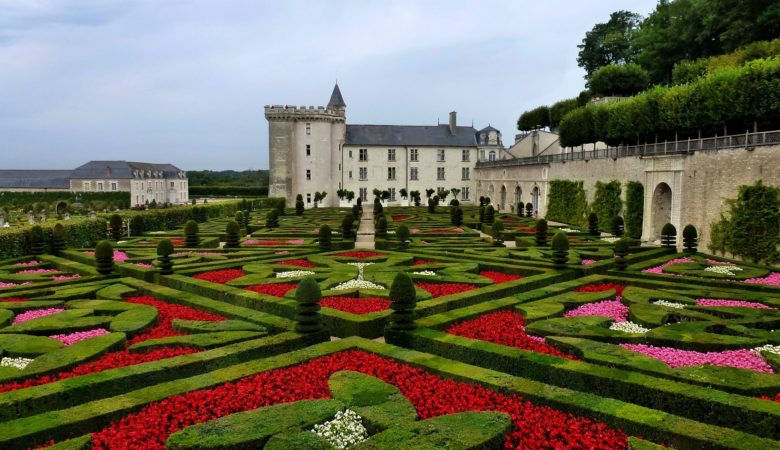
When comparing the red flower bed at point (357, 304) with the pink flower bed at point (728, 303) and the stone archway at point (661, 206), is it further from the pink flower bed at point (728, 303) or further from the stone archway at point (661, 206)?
the stone archway at point (661, 206)

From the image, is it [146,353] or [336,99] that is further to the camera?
[336,99]

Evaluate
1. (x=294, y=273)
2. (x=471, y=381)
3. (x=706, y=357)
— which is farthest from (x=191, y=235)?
(x=706, y=357)

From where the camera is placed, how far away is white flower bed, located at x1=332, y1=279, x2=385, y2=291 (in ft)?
49.4

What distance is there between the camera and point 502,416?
7.17 m

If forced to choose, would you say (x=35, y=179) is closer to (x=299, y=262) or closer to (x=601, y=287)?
(x=299, y=262)

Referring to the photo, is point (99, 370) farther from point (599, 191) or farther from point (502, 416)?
point (599, 191)

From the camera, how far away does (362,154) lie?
6512 centimetres

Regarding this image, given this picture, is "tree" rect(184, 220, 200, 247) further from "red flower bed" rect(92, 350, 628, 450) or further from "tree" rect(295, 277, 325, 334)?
"red flower bed" rect(92, 350, 628, 450)

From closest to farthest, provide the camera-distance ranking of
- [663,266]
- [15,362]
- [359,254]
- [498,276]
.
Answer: [15,362] → [498,276] → [663,266] → [359,254]

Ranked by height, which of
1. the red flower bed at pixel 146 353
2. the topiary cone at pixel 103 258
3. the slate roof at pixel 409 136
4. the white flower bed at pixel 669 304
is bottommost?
the red flower bed at pixel 146 353

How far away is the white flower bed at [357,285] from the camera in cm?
1505

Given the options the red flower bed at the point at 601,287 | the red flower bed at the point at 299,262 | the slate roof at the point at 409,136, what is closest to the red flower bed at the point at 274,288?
the red flower bed at the point at 299,262

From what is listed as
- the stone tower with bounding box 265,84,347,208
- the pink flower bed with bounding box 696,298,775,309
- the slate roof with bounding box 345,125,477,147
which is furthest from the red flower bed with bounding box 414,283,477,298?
the slate roof with bounding box 345,125,477,147

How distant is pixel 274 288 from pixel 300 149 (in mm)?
47816
